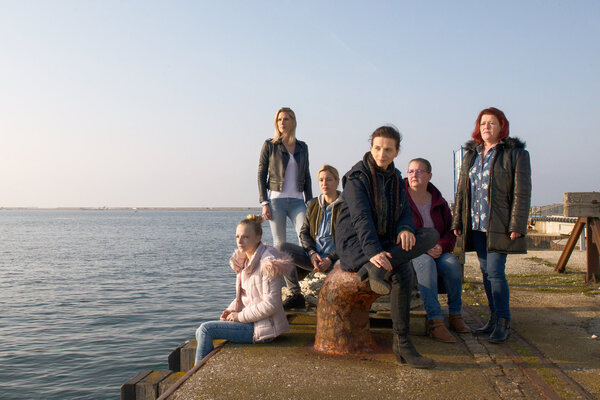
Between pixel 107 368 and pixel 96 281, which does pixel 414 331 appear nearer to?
pixel 107 368

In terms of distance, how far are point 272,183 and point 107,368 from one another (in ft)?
19.0

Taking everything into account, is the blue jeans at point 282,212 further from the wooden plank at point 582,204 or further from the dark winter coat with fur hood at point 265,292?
the wooden plank at point 582,204

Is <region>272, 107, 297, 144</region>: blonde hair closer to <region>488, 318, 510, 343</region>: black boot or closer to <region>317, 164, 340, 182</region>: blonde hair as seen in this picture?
<region>317, 164, 340, 182</region>: blonde hair

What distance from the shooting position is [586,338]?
16.5 feet

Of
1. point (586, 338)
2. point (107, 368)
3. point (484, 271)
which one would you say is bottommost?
point (107, 368)

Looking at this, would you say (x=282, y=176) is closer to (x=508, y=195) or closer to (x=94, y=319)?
(x=508, y=195)

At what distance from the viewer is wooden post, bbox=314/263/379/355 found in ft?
14.3

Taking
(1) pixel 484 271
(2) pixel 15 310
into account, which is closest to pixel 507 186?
(1) pixel 484 271

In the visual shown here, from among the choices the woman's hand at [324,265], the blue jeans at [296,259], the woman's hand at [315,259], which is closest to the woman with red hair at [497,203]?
the woman's hand at [324,265]

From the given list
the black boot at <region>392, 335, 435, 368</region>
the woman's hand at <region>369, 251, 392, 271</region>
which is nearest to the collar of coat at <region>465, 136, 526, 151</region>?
the woman's hand at <region>369, 251, 392, 271</region>

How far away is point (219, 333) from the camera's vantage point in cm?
457

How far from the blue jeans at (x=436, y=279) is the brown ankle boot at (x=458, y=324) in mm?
51

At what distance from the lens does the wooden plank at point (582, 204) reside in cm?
844

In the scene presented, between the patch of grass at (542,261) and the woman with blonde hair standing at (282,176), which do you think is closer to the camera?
the woman with blonde hair standing at (282,176)
